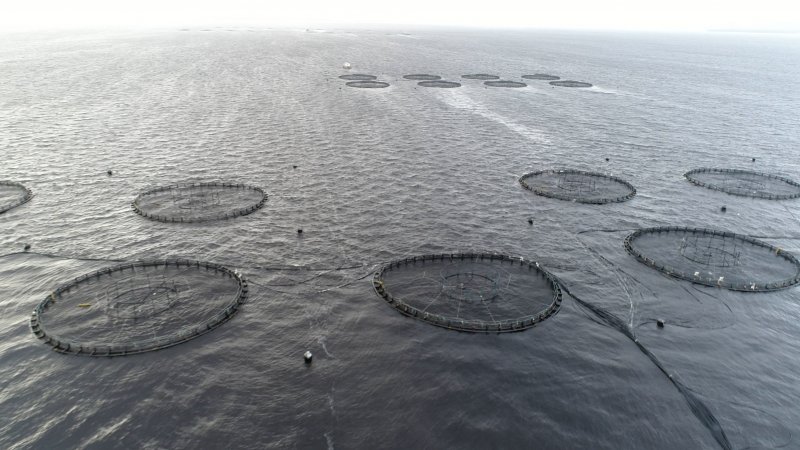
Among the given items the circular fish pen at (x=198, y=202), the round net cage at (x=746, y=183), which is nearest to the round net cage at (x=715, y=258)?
the round net cage at (x=746, y=183)

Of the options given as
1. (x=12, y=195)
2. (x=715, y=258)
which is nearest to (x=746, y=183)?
(x=715, y=258)

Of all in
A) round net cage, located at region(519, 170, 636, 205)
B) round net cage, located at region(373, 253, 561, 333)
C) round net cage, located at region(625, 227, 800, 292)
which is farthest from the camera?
round net cage, located at region(519, 170, 636, 205)

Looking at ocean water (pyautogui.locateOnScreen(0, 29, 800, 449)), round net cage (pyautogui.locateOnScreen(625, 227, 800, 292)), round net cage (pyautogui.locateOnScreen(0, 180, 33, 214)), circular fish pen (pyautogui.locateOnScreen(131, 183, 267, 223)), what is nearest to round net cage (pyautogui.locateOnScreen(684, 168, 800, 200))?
ocean water (pyautogui.locateOnScreen(0, 29, 800, 449))

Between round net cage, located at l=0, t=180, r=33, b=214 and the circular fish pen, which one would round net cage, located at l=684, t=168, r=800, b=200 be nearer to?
the circular fish pen

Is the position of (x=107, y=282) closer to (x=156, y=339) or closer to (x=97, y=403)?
(x=156, y=339)

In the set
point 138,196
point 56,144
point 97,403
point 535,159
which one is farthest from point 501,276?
point 56,144

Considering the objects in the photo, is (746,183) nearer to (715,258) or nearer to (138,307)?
(715,258)
